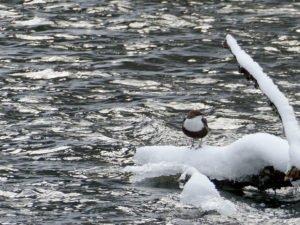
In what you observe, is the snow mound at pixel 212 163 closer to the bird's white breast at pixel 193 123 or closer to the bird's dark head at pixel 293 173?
the bird's white breast at pixel 193 123

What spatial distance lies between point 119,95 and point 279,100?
405 centimetres

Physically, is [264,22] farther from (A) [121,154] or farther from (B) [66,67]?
(A) [121,154]

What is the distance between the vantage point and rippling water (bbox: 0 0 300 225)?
8523 mm

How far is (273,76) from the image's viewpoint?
1260 centimetres

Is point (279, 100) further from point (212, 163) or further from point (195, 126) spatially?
point (195, 126)

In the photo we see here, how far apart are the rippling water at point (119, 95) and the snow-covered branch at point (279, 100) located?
70cm

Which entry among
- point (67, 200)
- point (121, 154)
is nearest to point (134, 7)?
point (121, 154)

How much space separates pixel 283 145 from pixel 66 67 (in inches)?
205

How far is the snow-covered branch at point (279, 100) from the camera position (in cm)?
779

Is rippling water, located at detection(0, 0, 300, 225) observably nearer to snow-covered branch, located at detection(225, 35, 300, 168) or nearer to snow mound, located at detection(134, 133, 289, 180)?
snow mound, located at detection(134, 133, 289, 180)

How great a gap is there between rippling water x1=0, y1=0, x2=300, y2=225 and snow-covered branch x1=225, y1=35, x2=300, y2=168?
695 millimetres

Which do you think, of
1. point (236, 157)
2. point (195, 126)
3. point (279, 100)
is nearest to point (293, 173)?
point (279, 100)

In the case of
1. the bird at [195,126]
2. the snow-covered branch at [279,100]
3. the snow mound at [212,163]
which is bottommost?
the snow mound at [212,163]

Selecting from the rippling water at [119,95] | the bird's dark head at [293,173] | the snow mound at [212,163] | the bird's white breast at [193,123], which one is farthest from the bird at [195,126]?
the bird's dark head at [293,173]
